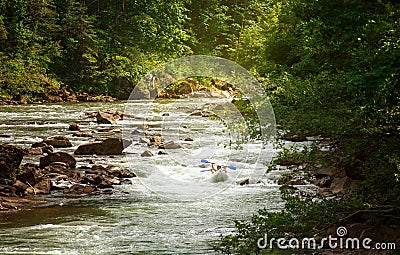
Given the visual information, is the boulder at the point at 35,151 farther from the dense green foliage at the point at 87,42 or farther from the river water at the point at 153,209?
the dense green foliage at the point at 87,42

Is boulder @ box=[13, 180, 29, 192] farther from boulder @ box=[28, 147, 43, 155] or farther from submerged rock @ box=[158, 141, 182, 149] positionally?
submerged rock @ box=[158, 141, 182, 149]

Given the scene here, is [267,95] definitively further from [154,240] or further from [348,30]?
[154,240]

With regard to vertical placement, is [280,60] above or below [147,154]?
above

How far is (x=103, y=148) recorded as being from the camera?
18594mm

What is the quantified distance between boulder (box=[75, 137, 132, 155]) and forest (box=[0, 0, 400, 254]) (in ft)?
16.3

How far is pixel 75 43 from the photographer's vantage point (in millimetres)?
42688

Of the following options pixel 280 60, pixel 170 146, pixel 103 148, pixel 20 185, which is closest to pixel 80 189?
pixel 20 185

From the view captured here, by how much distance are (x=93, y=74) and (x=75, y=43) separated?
7.21 feet

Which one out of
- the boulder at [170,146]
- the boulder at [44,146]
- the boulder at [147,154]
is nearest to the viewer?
the boulder at [44,146]
